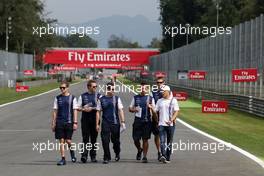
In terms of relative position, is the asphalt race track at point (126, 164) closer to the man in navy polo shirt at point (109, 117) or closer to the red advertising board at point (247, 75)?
the man in navy polo shirt at point (109, 117)

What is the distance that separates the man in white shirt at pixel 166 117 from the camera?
15281 millimetres

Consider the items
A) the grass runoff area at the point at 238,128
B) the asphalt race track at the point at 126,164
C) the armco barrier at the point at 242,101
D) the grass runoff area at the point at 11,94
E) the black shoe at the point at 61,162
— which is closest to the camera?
the asphalt race track at the point at 126,164

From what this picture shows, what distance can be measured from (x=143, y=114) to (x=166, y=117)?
50 cm

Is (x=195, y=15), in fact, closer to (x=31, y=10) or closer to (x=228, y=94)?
(x=31, y=10)

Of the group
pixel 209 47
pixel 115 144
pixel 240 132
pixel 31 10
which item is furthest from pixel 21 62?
pixel 115 144

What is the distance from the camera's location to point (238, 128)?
91.5 feet

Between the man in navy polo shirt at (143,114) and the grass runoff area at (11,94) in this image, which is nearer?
the man in navy polo shirt at (143,114)
